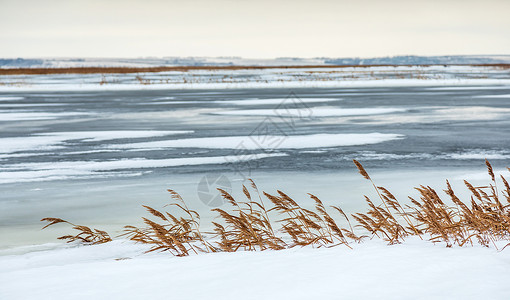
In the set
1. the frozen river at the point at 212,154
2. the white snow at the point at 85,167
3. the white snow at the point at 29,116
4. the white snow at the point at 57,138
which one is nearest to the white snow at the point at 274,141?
the frozen river at the point at 212,154

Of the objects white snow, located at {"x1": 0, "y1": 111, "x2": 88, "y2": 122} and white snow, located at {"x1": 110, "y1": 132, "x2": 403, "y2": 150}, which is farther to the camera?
white snow, located at {"x1": 0, "y1": 111, "x2": 88, "y2": 122}

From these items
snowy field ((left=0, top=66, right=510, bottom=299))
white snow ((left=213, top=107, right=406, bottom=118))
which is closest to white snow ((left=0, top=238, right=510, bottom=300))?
snowy field ((left=0, top=66, right=510, bottom=299))

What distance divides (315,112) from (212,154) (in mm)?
11057

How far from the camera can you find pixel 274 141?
15672 millimetres

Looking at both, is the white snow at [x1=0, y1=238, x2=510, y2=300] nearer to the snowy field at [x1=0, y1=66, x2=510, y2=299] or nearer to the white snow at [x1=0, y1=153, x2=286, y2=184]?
the snowy field at [x1=0, y1=66, x2=510, y2=299]

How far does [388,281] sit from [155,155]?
930 centimetres

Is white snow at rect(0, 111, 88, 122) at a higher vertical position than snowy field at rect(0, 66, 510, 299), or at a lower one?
higher

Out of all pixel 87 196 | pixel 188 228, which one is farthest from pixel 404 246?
pixel 87 196

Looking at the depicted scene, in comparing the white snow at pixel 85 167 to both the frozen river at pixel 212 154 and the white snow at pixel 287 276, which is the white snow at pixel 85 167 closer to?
the frozen river at pixel 212 154

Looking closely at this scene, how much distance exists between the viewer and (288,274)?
4.70 m

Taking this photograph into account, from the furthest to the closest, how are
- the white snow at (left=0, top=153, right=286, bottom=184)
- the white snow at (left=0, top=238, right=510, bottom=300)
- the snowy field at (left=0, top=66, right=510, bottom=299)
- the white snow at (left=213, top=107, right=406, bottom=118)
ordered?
the white snow at (left=213, top=107, right=406, bottom=118), the white snow at (left=0, top=153, right=286, bottom=184), the snowy field at (left=0, top=66, right=510, bottom=299), the white snow at (left=0, top=238, right=510, bottom=300)

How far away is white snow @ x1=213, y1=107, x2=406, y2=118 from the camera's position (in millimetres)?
23125

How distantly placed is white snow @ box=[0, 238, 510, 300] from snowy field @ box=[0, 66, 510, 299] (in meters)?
0.02

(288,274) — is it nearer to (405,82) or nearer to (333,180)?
(333,180)
